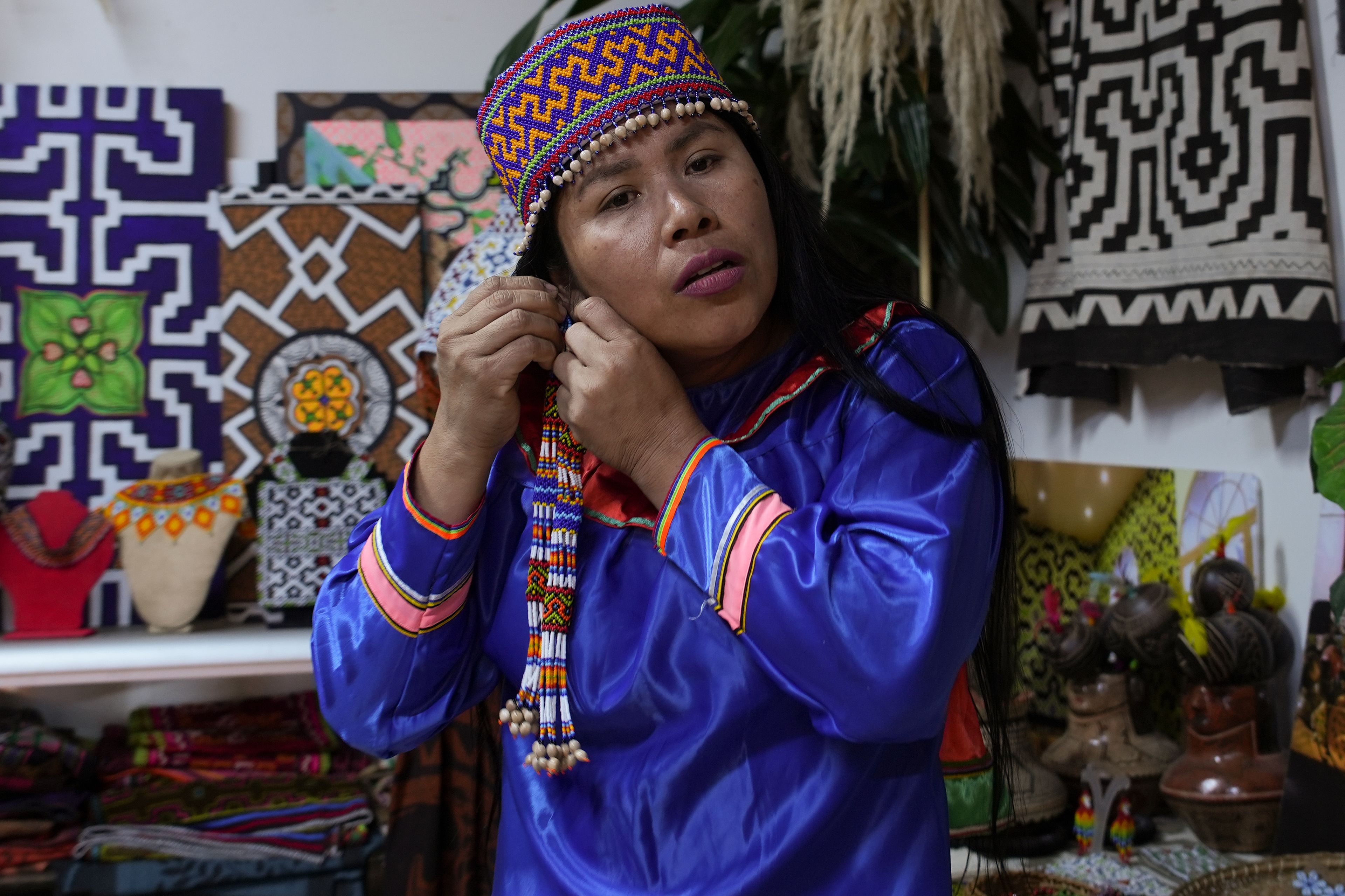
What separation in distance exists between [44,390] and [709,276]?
2276 mm

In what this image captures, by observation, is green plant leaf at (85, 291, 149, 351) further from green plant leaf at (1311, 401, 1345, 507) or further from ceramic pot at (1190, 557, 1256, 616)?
green plant leaf at (1311, 401, 1345, 507)

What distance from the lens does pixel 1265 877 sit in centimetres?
148

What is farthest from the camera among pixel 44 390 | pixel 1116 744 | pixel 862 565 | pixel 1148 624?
pixel 44 390

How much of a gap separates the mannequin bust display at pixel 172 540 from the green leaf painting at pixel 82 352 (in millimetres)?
266

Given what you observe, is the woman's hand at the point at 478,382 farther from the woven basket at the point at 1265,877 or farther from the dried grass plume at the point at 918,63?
the dried grass plume at the point at 918,63

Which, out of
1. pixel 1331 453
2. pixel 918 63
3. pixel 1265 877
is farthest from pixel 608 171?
pixel 918 63

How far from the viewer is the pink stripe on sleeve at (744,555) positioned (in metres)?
0.74

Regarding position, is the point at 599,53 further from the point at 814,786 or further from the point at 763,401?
the point at 814,786

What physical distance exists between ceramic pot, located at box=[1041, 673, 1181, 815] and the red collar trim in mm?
1351

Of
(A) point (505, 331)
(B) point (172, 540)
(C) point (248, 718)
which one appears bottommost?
(C) point (248, 718)

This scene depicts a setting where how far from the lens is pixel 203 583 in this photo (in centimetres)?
245

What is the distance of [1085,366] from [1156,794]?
2.65 ft

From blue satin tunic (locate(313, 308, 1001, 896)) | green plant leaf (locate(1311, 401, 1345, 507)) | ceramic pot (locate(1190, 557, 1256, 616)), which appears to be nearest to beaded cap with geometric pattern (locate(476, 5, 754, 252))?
blue satin tunic (locate(313, 308, 1001, 896))

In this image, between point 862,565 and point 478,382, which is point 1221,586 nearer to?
point 862,565
